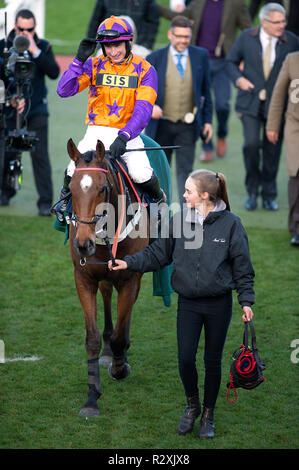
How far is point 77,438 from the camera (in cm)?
559

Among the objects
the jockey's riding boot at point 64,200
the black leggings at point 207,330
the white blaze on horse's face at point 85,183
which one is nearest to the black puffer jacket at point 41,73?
the jockey's riding boot at point 64,200

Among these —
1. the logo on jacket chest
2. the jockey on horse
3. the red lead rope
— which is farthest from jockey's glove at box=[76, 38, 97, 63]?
the red lead rope

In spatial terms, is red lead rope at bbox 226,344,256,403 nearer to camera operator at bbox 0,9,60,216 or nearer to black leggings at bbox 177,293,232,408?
black leggings at bbox 177,293,232,408

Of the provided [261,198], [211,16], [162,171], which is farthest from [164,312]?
[211,16]

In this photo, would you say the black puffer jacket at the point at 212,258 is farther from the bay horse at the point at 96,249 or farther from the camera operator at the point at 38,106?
the camera operator at the point at 38,106

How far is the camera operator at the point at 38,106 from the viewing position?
401 inches

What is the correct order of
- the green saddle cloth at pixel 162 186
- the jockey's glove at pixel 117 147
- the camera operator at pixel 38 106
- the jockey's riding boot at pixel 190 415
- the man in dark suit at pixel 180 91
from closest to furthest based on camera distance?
1. the jockey's riding boot at pixel 190 415
2. the jockey's glove at pixel 117 147
3. the green saddle cloth at pixel 162 186
4. the man in dark suit at pixel 180 91
5. the camera operator at pixel 38 106

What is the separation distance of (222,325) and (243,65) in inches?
246

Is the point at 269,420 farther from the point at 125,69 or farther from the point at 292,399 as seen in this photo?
the point at 125,69

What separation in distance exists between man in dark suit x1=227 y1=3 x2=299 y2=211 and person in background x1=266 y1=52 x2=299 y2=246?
2.16 ft

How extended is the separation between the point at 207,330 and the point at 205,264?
1.42 feet

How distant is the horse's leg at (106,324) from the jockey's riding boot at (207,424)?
4.94 feet

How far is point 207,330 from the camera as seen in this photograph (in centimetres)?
552

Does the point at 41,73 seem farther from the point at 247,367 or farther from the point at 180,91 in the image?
the point at 247,367
